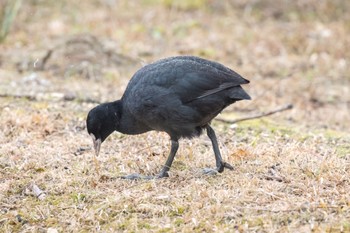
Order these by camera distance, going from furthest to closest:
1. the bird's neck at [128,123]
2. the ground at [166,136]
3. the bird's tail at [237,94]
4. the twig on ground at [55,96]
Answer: the twig on ground at [55,96] → the bird's neck at [128,123] → the bird's tail at [237,94] → the ground at [166,136]

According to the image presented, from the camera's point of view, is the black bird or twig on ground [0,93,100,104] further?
twig on ground [0,93,100,104]

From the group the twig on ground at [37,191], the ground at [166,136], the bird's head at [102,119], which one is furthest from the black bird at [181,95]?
the twig on ground at [37,191]

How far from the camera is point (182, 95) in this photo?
5.79m

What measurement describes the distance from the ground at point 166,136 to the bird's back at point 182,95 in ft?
1.65

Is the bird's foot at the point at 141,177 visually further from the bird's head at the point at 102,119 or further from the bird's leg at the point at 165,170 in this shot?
the bird's head at the point at 102,119

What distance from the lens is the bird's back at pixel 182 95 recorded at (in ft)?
19.0

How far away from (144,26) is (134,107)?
7.18 metres

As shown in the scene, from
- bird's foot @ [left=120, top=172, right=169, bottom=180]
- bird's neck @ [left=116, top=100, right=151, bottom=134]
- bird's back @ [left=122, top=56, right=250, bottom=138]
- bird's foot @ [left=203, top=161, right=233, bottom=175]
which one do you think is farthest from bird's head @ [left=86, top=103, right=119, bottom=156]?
bird's foot @ [left=203, top=161, right=233, bottom=175]

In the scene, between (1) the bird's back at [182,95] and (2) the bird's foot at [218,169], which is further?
(2) the bird's foot at [218,169]

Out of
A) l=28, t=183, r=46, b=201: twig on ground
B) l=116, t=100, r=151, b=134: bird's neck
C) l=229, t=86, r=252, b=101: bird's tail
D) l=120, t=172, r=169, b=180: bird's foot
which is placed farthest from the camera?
l=116, t=100, r=151, b=134: bird's neck

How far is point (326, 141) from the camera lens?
7.44m

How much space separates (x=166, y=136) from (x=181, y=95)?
161cm

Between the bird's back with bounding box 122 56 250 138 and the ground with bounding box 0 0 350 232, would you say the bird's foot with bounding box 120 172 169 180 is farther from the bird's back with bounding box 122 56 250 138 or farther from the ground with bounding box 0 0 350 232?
the bird's back with bounding box 122 56 250 138

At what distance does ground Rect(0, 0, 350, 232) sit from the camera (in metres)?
5.13
